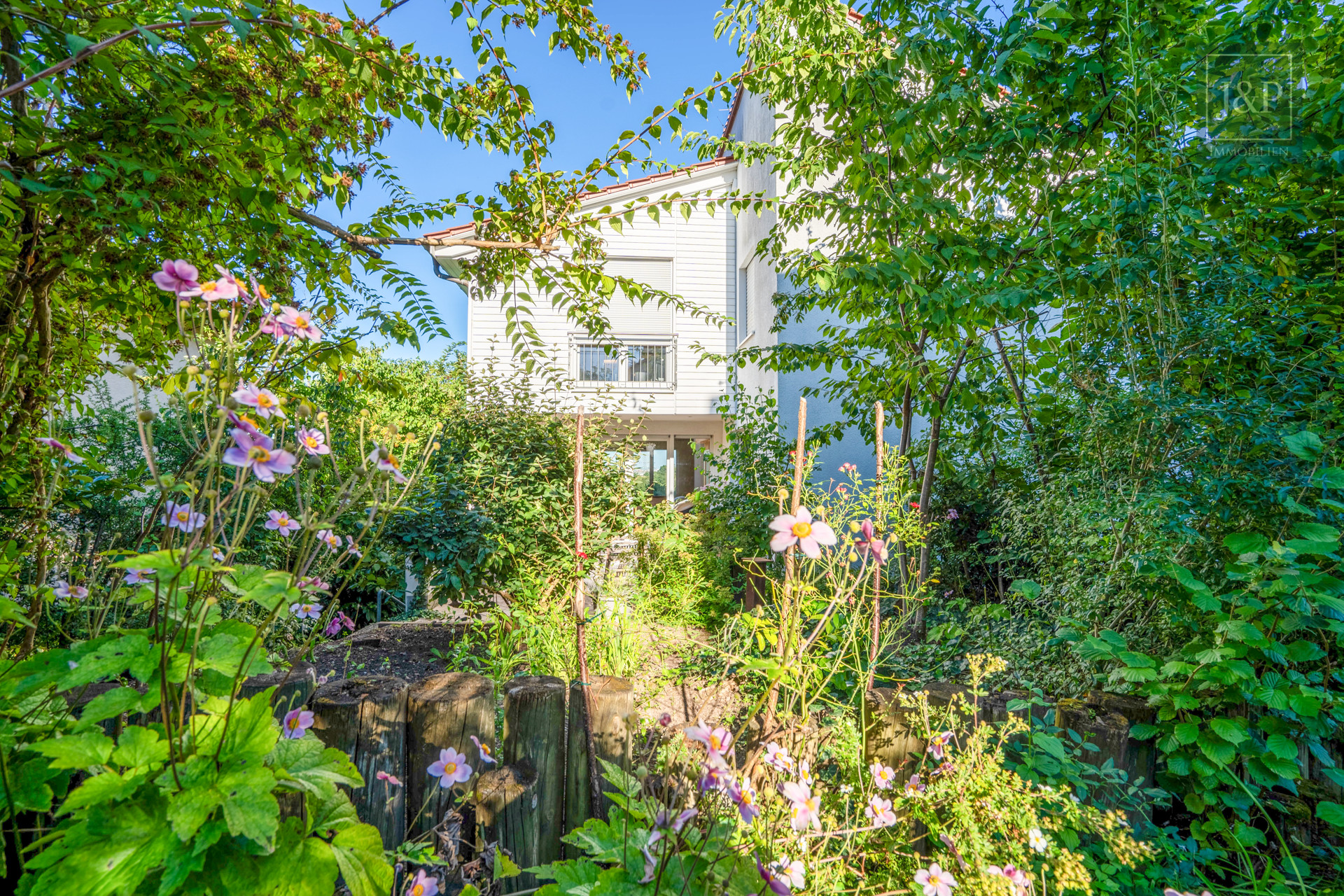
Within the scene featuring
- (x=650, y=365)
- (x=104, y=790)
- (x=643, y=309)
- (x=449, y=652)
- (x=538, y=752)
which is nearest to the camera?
(x=104, y=790)

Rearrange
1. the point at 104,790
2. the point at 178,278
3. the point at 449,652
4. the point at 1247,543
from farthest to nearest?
the point at 449,652, the point at 1247,543, the point at 178,278, the point at 104,790

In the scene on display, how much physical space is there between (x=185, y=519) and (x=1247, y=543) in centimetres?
224

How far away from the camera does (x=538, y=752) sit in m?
1.51

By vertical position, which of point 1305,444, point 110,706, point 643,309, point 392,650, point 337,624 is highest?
point 643,309

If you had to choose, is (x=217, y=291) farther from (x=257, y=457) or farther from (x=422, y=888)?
(x=422, y=888)

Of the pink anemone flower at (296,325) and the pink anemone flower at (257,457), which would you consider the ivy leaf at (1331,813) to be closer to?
the pink anemone flower at (257,457)

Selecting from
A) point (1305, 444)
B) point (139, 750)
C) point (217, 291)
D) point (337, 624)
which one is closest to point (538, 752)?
point (139, 750)

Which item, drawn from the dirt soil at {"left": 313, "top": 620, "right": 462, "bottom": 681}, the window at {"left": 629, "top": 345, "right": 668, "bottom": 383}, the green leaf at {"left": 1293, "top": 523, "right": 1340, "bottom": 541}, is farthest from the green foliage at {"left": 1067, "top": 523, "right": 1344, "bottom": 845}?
the window at {"left": 629, "top": 345, "right": 668, "bottom": 383}

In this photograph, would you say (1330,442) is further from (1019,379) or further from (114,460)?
(114,460)

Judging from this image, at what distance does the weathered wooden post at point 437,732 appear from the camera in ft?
4.70

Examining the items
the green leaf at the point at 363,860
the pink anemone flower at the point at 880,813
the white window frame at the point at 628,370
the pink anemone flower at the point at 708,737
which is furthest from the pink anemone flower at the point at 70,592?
the white window frame at the point at 628,370

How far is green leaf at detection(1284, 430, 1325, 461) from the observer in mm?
1339

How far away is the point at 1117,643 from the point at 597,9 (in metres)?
2.50

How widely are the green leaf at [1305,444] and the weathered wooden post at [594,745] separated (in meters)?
1.78
